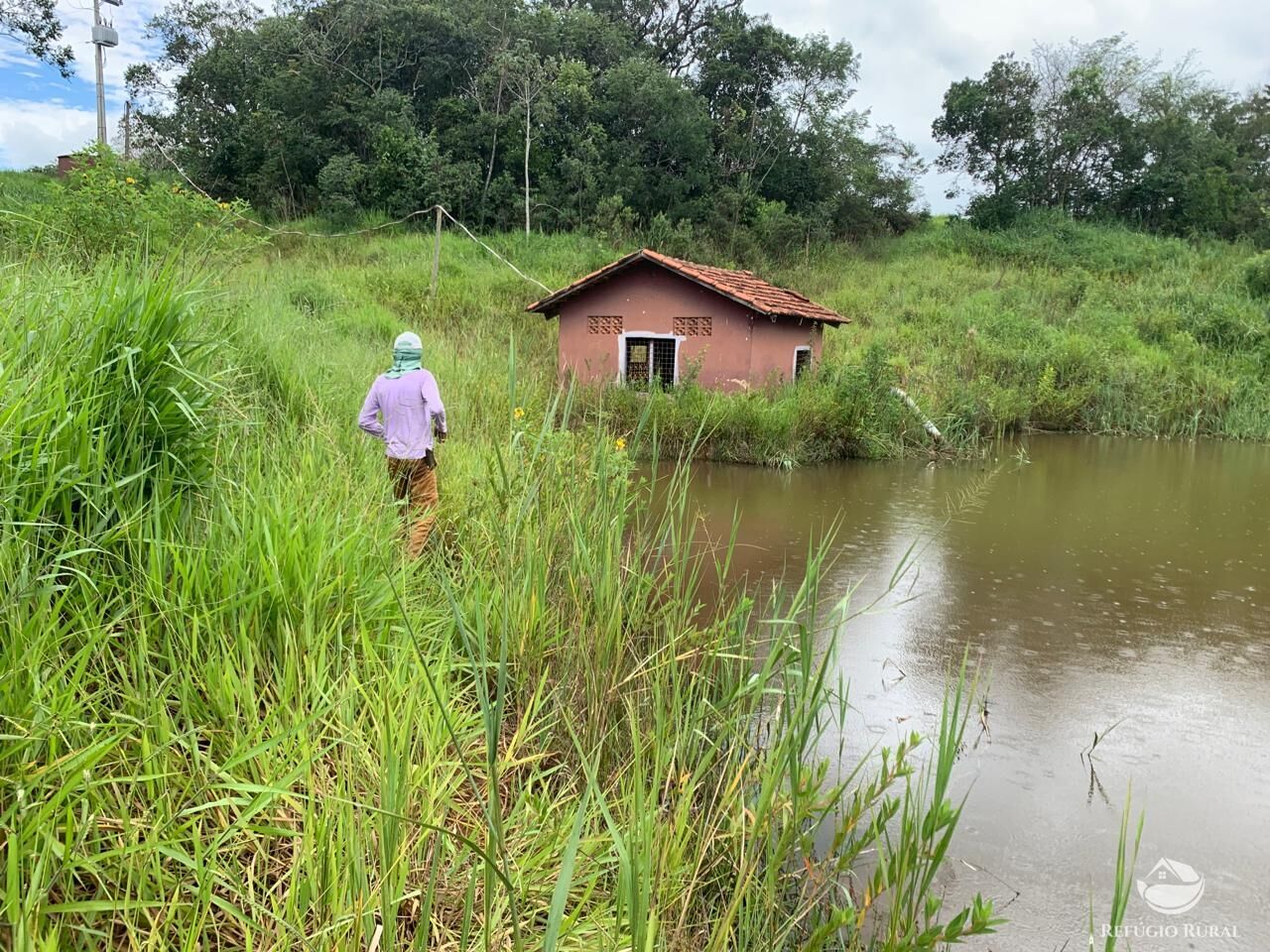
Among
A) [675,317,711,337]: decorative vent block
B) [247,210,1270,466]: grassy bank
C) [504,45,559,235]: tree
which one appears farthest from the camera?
[504,45,559,235]: tree

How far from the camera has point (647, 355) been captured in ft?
46.8

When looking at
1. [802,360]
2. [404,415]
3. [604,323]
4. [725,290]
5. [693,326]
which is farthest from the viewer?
[802,360]

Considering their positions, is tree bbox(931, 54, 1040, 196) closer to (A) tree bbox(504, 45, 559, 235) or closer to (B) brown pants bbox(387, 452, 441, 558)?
(A) tree bbox(504, 45, 559, 235)

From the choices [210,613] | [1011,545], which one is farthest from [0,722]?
[1011,545]

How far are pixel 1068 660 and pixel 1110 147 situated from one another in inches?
1327

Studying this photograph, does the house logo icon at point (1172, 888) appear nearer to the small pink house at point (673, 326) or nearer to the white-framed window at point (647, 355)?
the small pink house at point (673, 326)

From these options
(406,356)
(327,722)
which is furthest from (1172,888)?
(406,356)

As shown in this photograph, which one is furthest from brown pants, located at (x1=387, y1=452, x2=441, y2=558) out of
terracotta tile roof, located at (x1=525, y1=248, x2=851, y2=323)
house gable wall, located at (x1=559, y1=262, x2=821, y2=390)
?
terracotta tile roof, located at (x1=525, y1=248, x2=851, y2=323)

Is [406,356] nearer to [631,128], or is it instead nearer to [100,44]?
[100,44]

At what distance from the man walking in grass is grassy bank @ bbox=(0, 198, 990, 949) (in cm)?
108

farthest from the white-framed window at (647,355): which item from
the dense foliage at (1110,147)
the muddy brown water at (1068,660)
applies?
the dense foliage at (1110,147)

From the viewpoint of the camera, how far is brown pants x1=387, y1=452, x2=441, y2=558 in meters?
4.22

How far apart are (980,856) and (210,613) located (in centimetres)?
278

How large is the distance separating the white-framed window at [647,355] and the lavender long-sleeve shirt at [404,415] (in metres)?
9.34
